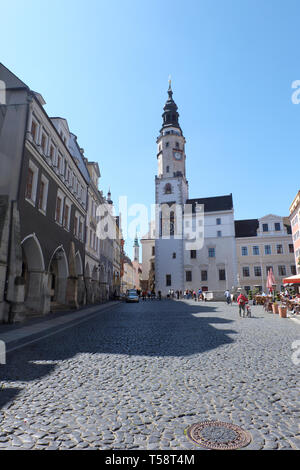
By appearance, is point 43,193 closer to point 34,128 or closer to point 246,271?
point 34,128

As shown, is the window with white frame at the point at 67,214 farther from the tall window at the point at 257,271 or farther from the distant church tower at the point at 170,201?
the tall window at the point at 257,271

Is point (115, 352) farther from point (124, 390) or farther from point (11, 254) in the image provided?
point (11, 254)

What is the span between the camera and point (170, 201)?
6247cm

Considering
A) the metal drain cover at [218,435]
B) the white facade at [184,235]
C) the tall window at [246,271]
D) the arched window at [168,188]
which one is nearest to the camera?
the metal drain cover at [218,435]

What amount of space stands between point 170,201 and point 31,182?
4652cm

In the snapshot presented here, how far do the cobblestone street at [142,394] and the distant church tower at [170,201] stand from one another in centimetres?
5038

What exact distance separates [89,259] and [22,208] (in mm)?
17456

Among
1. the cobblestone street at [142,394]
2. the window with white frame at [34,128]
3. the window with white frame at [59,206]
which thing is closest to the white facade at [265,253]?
the window with white frame at [59,206]

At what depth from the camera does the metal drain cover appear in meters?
3.19

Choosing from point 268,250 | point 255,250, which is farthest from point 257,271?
point 268,250

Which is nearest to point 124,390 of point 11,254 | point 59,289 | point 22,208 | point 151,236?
point 11,254

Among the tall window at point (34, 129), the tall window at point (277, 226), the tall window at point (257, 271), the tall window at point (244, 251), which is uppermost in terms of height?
the tall window at point (277, 226)

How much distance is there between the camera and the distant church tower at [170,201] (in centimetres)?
5912
